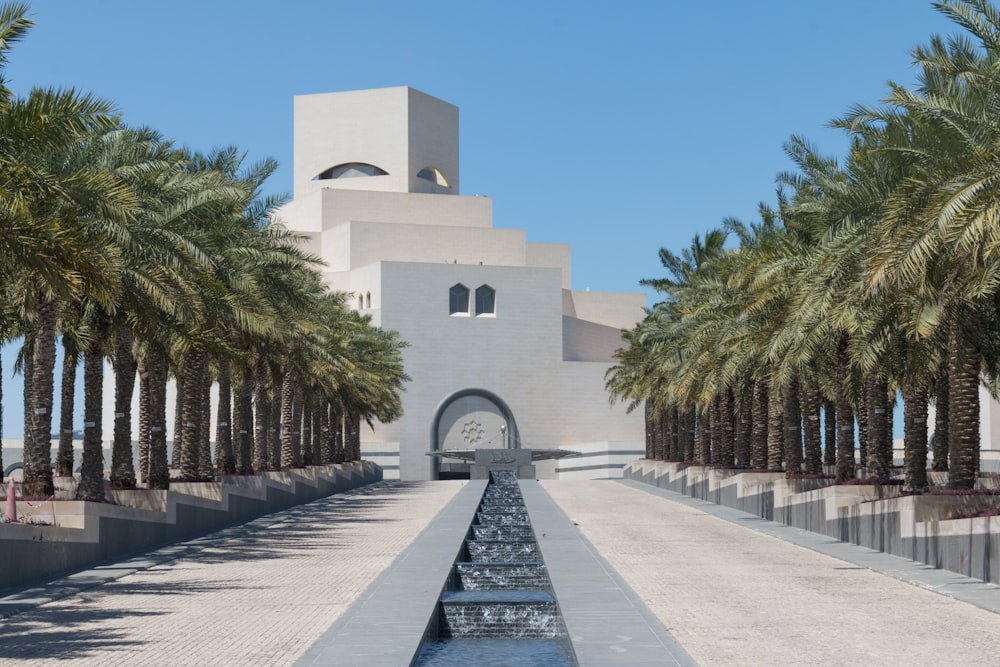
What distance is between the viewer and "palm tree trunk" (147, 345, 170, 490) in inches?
906

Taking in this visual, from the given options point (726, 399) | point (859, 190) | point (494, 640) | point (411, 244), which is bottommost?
point (494, 640)

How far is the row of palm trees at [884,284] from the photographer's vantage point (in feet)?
47.6

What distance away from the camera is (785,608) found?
1301 centimetres

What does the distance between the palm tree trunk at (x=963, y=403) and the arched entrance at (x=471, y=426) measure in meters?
60.8

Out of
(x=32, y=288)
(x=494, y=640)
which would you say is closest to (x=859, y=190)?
(x=494, y=640)

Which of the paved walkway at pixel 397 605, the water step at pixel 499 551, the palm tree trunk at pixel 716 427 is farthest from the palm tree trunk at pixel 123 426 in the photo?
the palm tree trunk at pixel 716 427

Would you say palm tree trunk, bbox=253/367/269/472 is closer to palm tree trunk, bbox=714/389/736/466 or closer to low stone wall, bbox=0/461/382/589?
low stone wall, bbox=0/461/382/589

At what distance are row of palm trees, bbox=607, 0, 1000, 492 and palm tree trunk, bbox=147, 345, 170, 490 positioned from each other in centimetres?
1079

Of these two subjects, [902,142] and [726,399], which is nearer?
Result: [902,142]

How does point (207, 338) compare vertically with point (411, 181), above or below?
below

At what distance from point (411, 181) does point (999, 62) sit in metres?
68.8

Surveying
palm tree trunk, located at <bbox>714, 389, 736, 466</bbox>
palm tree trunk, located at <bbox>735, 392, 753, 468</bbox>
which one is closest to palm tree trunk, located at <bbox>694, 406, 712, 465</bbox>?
palm tree trunk, located at <bbox>714, 389, 736, 466</bbox>

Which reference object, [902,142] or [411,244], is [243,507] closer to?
[902,142]

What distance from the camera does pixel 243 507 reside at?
27.2 metres
